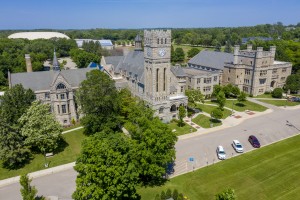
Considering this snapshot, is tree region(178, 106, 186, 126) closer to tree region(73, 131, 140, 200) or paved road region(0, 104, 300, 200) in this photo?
paved road region(0, 104, 300, 200)

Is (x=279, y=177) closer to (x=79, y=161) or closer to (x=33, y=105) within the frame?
(x=79, y=161)

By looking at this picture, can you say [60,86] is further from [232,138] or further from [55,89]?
[232,138]

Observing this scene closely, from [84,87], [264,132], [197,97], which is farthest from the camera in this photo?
[197,97]

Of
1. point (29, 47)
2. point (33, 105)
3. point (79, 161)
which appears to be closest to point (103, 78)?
point (33, 105)

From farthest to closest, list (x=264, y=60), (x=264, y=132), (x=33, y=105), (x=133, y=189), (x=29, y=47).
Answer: (x=29, y=47)
(x=264, y=60)
(x=264, y=132)
(x=33, y=105)
(x=133, y=189)

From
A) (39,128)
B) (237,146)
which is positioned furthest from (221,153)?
(39,128)

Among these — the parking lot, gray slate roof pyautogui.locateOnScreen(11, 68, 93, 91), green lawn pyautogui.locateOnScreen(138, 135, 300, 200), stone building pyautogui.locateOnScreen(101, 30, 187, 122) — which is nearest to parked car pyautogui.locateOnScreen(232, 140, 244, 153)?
the parking lot
